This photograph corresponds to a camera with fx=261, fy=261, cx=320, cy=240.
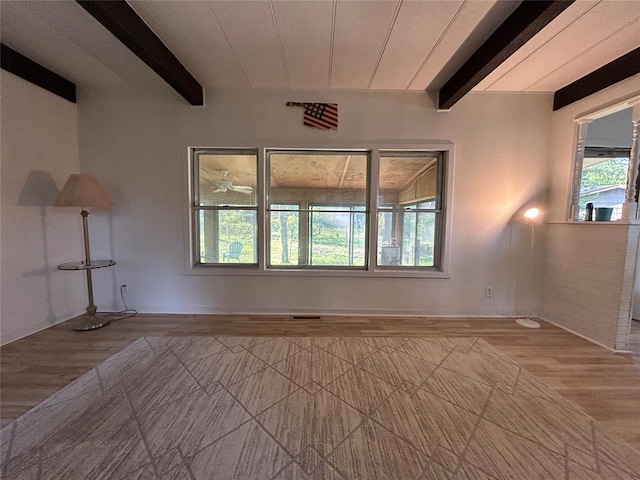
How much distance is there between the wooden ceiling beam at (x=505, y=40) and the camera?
69.1 inches

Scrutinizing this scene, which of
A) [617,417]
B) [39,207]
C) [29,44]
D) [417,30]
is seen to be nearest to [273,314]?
[39,207]

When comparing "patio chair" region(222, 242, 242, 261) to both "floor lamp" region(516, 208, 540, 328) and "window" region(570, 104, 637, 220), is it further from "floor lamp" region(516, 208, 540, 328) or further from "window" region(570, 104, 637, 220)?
"window" region(570, 104, 637, 220)

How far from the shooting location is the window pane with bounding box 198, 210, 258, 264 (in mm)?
3428

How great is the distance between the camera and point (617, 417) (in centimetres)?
164

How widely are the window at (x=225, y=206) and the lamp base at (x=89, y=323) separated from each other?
3.84 ft

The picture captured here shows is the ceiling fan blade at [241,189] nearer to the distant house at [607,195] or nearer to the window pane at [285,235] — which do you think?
the window pane at [285,235]

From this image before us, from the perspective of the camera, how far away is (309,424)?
1.54m

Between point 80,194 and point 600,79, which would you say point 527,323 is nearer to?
point 600,79

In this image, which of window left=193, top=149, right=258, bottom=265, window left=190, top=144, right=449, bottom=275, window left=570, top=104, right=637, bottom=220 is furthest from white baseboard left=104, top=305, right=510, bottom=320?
window left=570, top=104, right=637, bottom=220

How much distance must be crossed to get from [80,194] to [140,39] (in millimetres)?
1656

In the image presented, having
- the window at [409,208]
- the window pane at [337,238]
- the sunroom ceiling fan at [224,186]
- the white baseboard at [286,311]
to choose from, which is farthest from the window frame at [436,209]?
the sunroom ceiling fan at [224,186]

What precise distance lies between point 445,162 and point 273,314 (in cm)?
289

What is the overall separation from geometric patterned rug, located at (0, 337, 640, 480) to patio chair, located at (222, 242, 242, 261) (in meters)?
1.42

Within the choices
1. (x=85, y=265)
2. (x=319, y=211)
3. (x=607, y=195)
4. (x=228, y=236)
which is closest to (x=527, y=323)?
(x=607, y=195)
